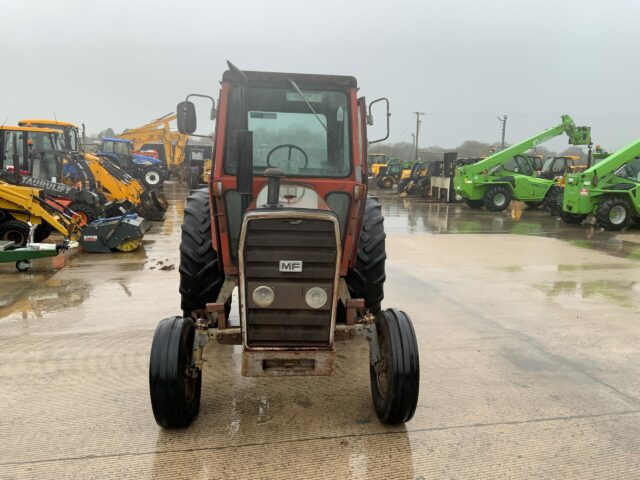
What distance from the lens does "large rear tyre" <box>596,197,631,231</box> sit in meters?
12.6

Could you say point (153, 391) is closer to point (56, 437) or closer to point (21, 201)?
point (56, 437)

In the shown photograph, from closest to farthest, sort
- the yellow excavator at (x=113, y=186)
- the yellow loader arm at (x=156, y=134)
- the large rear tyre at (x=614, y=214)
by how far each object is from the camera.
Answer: the yellow excavator at (x=113, y=186) → the large rear tyre at (x=614, y=214) → the yellow loader arm at (x=156, y=134)

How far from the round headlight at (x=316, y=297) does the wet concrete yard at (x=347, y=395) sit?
2.62 feet

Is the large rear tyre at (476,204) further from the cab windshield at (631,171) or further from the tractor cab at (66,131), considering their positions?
the tractor cab at (66,131)

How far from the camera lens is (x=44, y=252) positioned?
22.5 feet

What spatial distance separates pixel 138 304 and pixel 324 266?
3383 millimetres

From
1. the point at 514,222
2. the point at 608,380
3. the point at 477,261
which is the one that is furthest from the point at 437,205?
the point at 608,380

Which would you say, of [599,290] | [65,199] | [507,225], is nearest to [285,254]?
[599,290]

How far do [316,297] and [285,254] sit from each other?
0.32 metres

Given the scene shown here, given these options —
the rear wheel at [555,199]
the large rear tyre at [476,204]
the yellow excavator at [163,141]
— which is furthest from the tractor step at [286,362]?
the yellow excavator at [163,141]

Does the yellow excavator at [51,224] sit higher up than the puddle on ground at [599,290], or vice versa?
the yellow excavator at [51,224]

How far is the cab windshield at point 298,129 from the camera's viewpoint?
3900 millimetres

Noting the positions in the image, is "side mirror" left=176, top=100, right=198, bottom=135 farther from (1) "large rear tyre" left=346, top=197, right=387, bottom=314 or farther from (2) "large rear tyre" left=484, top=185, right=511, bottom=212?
(2) "large rear tyre" left=484, top=185, right=511, bottom=212

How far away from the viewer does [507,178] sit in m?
A: 17.6
